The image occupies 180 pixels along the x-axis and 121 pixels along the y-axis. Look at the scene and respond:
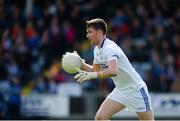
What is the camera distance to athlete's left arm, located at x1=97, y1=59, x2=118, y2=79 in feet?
Answer: 28.5

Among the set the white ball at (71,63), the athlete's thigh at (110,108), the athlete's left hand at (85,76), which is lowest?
the athlete's thigh at (110,108)

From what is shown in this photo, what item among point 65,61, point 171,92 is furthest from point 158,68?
point 65,61

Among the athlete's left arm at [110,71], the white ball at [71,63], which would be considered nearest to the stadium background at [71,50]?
the white ball at [71,63]

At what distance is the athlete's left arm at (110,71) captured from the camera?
869 centimetres

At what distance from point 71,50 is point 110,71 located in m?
9.06

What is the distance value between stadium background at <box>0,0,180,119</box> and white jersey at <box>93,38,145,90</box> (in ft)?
21.0

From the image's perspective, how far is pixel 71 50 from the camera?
17.7 metres

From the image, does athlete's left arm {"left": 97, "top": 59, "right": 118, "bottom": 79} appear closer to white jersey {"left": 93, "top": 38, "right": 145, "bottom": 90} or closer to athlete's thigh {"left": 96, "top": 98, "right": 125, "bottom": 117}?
white jersey {"left": 93, "top": 38, "right": 145, "bottom": 90}

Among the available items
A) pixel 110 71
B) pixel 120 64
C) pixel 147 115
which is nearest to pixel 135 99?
pixel 147 115

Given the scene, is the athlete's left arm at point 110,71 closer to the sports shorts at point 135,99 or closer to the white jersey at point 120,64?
the white jersey at point 120,64

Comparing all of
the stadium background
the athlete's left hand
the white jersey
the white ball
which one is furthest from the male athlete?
the stadium background

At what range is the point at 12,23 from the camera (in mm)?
18734

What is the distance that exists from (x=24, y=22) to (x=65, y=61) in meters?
9.77

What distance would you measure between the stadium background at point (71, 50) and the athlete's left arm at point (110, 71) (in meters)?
6.96
